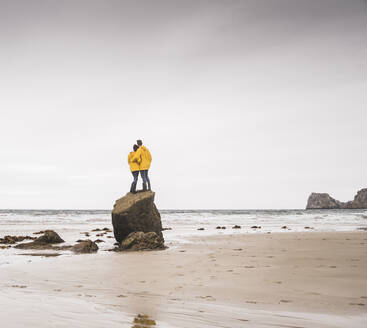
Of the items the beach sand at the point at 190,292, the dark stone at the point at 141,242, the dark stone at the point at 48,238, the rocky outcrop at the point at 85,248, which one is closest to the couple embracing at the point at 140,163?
the dark stone at the point at 141,242

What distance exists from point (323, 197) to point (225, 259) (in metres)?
118

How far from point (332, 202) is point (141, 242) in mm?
116663

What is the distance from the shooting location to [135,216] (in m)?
11.0

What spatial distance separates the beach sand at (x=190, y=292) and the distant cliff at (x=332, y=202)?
371ft

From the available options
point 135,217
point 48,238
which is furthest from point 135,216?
point 48,238

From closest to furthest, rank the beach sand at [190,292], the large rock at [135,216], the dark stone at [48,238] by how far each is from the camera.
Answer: the beach sand at [190,292]
the large rock at [135,216]
the dark stone at [48,238]

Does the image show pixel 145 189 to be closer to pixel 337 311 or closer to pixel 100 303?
pixel 100 303

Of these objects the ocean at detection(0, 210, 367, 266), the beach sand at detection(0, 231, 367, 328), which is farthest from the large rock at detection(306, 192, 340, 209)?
the beach sand at detection(0, 231, 367, 328)

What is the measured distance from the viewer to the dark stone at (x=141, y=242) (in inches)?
383

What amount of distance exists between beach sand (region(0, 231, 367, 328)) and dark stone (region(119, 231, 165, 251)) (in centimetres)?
230

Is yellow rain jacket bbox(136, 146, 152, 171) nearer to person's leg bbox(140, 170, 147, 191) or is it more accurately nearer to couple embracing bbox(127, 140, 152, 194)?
couple embracing bbox(127, 140, 152, 194)

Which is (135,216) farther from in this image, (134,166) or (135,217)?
(134,166)

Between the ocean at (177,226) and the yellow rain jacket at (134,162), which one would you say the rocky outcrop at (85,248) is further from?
the yellow rain jacket at (134,162)

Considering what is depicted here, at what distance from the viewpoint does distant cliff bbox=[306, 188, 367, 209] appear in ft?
350
